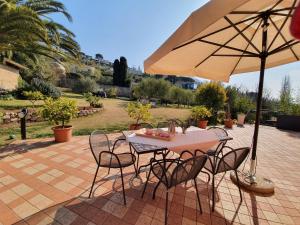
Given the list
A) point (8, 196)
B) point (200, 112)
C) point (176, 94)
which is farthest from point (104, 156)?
point (176, 94)

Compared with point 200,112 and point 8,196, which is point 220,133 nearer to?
point 8,196

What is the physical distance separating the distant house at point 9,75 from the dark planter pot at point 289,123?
17.1 metres

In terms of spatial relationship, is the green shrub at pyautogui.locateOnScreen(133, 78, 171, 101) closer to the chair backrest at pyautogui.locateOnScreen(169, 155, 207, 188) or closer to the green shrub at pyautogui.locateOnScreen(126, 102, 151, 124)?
the green shrub at pyautogui.locateOnScreen(126, 102, 151, 124)

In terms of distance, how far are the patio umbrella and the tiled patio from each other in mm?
615

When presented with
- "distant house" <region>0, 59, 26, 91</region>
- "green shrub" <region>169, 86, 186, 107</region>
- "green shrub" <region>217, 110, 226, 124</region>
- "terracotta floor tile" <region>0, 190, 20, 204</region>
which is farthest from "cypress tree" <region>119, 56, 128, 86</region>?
"terracotta floor tile" <region>0, 190, 20, 204</region>

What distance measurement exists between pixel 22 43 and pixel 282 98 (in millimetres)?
13197

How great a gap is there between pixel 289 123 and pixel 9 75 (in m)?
18.6

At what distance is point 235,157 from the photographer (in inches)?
93.2

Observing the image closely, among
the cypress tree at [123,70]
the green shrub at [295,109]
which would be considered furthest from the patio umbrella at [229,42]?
the cypress tree at [123,70]

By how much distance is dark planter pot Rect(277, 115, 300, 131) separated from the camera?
8.68 meters

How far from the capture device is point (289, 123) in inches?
351

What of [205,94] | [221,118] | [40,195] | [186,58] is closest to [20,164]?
[40,195]

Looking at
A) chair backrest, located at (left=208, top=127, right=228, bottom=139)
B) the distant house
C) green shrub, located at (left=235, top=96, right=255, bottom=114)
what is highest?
the distant house

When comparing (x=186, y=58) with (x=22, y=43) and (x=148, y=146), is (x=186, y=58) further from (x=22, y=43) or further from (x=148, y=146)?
(x=22, y=43)
